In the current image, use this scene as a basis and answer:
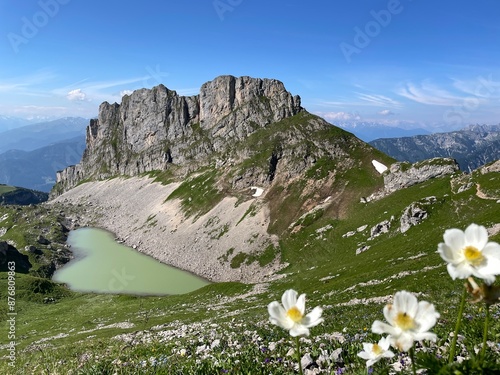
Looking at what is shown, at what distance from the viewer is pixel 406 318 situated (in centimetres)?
380

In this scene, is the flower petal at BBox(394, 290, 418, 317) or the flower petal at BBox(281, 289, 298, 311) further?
the flower petal at BBox(281, 289, 298, 311)

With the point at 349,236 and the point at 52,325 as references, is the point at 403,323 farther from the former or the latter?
the point at 349,236

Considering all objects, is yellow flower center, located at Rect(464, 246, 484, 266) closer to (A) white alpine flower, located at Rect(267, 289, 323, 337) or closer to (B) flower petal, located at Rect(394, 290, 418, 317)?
(B) flower petal, located at Rect(394, 290, 418, 317)

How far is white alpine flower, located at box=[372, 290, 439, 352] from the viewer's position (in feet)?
12.0

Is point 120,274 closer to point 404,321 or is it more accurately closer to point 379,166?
point 379,166

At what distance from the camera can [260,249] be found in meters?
109

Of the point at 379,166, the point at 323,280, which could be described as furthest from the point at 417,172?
the point at 323,280

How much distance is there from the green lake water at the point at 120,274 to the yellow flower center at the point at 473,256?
101256mm

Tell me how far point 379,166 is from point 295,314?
128m

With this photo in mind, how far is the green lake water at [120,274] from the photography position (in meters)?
103

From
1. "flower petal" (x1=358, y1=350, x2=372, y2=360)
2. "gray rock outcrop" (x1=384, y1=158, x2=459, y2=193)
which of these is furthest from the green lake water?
"flower petal" (x1=358, y1=350, x2=372, y2=360)

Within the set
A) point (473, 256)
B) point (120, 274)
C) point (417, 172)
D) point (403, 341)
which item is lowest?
point (120, 274)

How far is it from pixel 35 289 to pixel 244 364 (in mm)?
100170

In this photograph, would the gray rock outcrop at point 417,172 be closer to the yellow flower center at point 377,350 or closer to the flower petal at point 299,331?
the yellow flower center at point 377,350
